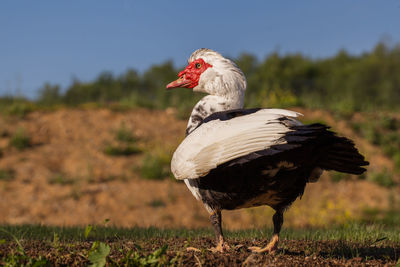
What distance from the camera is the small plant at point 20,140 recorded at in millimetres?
13273

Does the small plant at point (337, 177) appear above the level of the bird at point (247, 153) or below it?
below

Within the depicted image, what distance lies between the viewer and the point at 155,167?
12203 mm

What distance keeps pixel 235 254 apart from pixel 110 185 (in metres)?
8.68

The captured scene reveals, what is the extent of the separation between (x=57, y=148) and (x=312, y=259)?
11131mm

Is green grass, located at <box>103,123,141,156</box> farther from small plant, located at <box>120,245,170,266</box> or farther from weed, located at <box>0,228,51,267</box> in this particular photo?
small plant, located at <box>120,245,170,266</box>

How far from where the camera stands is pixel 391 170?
1337 centimetres

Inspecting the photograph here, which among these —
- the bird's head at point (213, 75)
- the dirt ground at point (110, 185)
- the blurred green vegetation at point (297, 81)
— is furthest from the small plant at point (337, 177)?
the bird's head at point (213, 75)

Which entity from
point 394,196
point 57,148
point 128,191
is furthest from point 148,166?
point 394,196

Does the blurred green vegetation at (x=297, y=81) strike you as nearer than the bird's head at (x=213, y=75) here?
No

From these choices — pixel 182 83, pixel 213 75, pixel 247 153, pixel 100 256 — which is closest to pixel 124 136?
pixel 182 83

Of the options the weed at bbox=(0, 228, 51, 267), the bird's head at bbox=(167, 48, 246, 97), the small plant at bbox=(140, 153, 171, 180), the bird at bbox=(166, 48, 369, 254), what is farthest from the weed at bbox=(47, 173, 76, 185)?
the weed at bbox=(0, 228, 51, 267)

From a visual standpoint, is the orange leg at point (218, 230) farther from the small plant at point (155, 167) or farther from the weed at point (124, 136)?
the weed at point (124, 136)

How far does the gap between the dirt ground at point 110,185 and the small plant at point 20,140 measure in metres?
0.18

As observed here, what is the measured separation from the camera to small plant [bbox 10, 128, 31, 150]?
43.5ft
